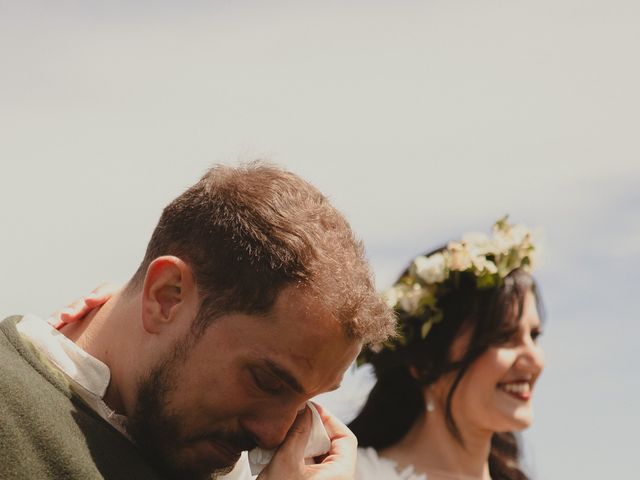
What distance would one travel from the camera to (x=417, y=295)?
650 cm

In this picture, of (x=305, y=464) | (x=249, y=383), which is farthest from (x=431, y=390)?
(x=249, y=383)

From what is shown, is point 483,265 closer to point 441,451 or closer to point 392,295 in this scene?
point 392,295

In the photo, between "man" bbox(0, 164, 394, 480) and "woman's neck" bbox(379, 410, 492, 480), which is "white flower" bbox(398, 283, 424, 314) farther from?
"man" bbox(0, 164, 394, 480)

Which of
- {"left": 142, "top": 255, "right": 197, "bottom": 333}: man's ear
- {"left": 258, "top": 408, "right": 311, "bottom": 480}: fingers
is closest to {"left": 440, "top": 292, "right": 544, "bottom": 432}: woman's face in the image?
{"left": 258, "top": 408, "right": 311, "bottom": 480}: fingers

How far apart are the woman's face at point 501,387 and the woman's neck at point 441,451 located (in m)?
0.08

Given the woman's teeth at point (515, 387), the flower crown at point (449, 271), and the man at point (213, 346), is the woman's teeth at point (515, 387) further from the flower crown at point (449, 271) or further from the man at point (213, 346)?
the man at point (213, 346)

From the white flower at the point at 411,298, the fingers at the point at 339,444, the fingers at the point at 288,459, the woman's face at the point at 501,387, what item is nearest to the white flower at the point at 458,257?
the white flower at the point at 411,298

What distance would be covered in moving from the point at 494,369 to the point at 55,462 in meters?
3.68

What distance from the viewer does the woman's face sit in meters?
6.14

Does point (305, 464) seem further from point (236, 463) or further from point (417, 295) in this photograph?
point (417, 295)

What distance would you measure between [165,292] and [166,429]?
0.34 meters

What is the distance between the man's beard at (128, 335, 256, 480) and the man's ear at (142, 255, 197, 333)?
0.08 m

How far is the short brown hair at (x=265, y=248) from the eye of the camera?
117 inches

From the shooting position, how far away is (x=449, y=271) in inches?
258
